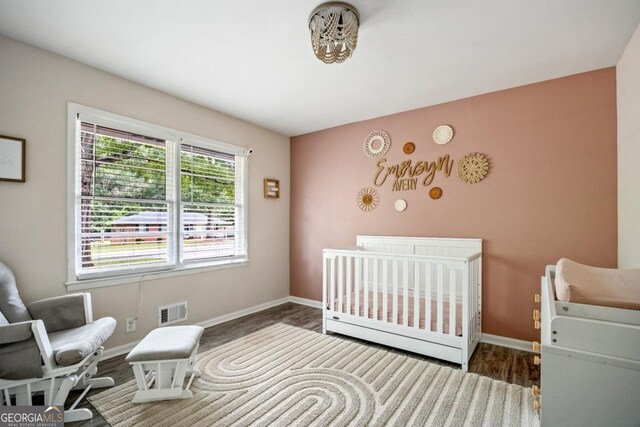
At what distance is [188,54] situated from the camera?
82.8 inches

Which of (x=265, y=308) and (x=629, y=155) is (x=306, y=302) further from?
(x=629, y=155)

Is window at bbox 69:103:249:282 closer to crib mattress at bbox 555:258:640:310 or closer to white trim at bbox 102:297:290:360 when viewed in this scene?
white trim at bbox 102:297:290:360

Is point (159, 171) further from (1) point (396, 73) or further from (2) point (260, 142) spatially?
(1) point (396, 73)

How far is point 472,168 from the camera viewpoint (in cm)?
276

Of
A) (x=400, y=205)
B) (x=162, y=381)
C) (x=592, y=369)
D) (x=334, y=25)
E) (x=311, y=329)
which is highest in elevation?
(x=334, y=25)

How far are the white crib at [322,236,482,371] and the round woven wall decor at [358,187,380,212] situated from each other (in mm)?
433

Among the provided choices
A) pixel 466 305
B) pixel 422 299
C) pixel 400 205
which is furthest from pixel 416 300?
pixel 400 205

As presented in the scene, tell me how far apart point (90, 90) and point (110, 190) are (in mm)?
803

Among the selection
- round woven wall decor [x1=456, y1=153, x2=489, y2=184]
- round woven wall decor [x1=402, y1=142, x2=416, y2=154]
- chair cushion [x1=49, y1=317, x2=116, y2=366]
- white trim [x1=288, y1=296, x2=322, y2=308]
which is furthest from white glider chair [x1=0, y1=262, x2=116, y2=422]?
round woven wall decor [x1=456, y1=153, x2=489, y2=184]

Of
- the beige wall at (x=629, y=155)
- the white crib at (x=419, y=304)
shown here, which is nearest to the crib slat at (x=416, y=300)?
the white crib at (x=419, y=304)

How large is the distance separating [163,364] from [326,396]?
3.44 feet

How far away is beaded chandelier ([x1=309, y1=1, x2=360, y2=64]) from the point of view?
1.60 metres

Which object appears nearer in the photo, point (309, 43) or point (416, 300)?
point (309, 43)

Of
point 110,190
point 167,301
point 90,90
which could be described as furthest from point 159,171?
point 167,301
